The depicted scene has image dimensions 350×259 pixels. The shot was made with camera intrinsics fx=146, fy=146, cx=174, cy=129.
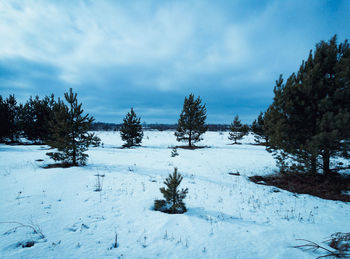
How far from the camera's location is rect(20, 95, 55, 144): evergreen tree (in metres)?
20.9

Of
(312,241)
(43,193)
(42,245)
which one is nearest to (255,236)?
(312,241)

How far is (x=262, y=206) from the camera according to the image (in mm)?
5562

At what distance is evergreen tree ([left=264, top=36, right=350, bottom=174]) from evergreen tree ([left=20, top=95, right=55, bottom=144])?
2660cm

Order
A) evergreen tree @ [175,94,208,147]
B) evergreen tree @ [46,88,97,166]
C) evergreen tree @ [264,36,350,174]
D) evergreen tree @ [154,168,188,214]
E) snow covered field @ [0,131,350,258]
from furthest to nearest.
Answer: evergreen tree @ [175,94,208,147] → evergreen tree @ [46,88,97,166] → evergreen tree @ [264,36,350,174] → evergreen tree @ [154,168,188,214] → snow covered field @ [0,131,350,258]

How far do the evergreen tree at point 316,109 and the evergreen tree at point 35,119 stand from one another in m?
26.6

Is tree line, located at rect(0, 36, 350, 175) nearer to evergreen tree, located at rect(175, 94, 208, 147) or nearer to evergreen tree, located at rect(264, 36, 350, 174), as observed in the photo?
evergreen tree, located at rect(264, 36, 350, 174)

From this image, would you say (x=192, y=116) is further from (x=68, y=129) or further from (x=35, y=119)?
(x=35, y=119)

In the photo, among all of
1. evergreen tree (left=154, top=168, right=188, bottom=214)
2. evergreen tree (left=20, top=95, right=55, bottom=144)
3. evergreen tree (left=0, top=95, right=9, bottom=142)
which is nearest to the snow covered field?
evergreen tree (left=154, top=168, right=188, bottom=214)

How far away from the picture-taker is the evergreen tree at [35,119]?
20.9 m

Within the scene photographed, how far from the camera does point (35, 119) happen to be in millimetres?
21500

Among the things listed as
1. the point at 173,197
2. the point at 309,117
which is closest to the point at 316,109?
the point at 309,117

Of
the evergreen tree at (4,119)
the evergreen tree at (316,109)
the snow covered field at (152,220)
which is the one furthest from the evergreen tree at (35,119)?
the evergreen tree at (316,109)

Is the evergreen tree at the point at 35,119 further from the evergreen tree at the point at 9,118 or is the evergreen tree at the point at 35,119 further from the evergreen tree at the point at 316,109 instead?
the evergreen tree at the point at 316,109

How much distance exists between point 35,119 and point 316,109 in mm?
31178
